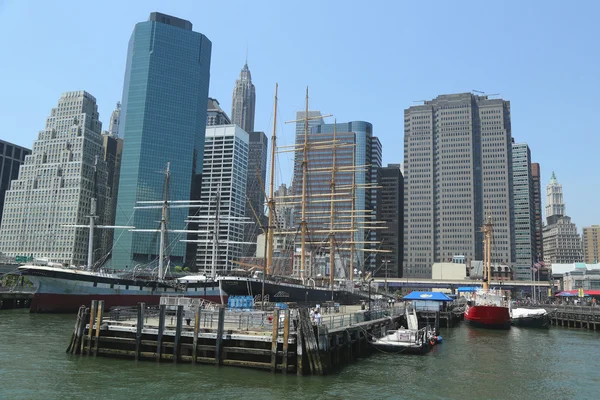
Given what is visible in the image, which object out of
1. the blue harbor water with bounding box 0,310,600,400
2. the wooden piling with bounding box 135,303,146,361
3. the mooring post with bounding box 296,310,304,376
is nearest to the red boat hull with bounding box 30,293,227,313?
the blue harbor water with bounding box 0,310,600,400

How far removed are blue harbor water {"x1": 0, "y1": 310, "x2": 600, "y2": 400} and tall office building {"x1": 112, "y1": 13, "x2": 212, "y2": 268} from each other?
134751 millimetres

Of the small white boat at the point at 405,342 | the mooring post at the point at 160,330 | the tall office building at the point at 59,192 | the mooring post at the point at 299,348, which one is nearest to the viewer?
the mooring post at the point at 299,348

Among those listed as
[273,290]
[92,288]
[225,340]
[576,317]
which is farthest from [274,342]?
[576,317]

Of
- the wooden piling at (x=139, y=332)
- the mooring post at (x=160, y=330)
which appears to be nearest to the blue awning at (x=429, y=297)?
the mooring post at (x=160, y=330)

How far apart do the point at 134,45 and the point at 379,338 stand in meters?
170

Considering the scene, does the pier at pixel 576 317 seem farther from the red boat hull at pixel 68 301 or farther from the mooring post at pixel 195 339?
the mooring post at pixel 195 339

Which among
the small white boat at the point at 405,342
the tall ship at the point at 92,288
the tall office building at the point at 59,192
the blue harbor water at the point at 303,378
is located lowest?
the blue harbor water at the point at 303,378

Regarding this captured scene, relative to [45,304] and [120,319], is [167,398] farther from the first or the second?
[45,304]

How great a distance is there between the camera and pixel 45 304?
67.2 m

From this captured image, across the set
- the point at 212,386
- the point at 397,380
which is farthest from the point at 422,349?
the point at 212,386

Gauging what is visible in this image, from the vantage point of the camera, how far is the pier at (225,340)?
1111 inches

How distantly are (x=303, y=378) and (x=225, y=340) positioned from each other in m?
5.49

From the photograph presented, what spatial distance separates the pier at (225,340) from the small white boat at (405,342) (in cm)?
433

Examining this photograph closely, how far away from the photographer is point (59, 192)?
165m
